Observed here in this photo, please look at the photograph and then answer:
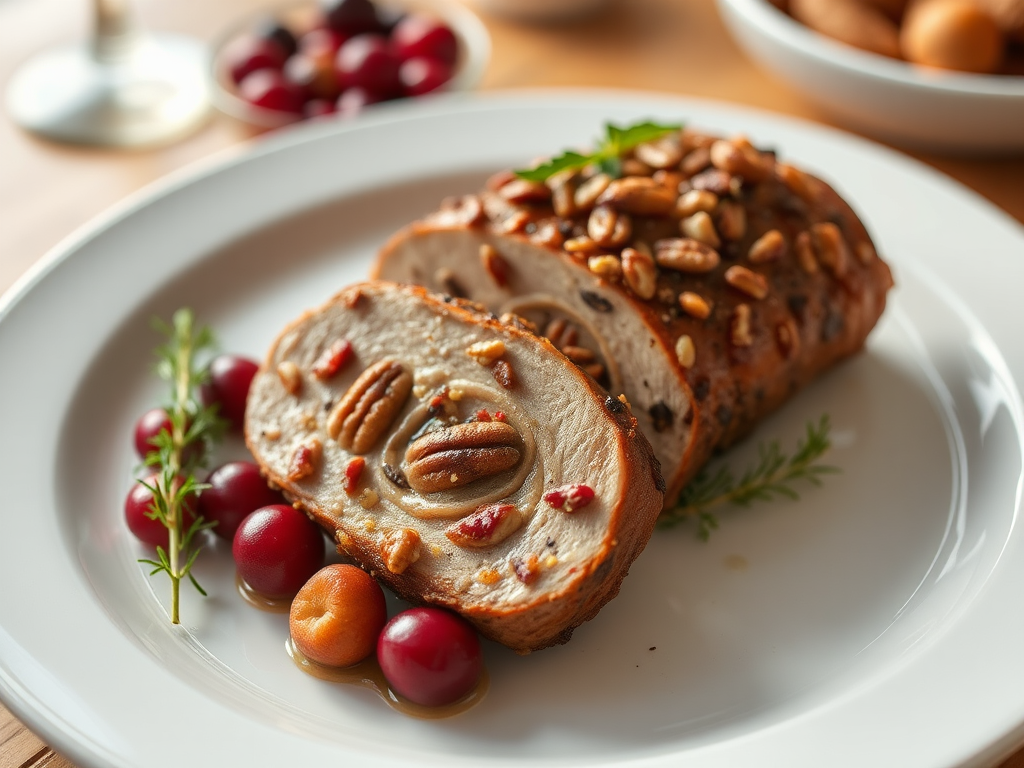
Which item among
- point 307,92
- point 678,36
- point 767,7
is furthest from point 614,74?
point 307,92

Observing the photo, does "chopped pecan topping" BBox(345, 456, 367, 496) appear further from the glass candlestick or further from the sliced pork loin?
the glass candlestick

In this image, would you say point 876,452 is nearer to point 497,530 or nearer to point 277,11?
point 497,530

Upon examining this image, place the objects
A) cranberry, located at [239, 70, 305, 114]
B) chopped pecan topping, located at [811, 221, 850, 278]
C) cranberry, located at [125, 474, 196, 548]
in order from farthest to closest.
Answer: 1. cranberry, located at [239, 70, 305, 114]
2. chopped pecan topping, located at [811, 221, 850, 278]
3. cranberry, located at [125, 474, 196, 548]

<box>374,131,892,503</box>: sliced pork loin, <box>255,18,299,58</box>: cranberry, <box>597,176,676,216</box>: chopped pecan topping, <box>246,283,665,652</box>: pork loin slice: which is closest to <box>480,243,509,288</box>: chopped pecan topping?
<box>374,131,892,503</box>: sliced pork loin

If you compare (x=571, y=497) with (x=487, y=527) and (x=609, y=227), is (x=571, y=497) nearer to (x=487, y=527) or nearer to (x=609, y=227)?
(x=487, y=527)

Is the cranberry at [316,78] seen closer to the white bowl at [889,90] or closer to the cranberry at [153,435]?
the white bowl at [889,90]

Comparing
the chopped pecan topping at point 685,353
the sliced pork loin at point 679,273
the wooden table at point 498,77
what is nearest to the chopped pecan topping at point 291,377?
the sliced pork loin at point 679,273
